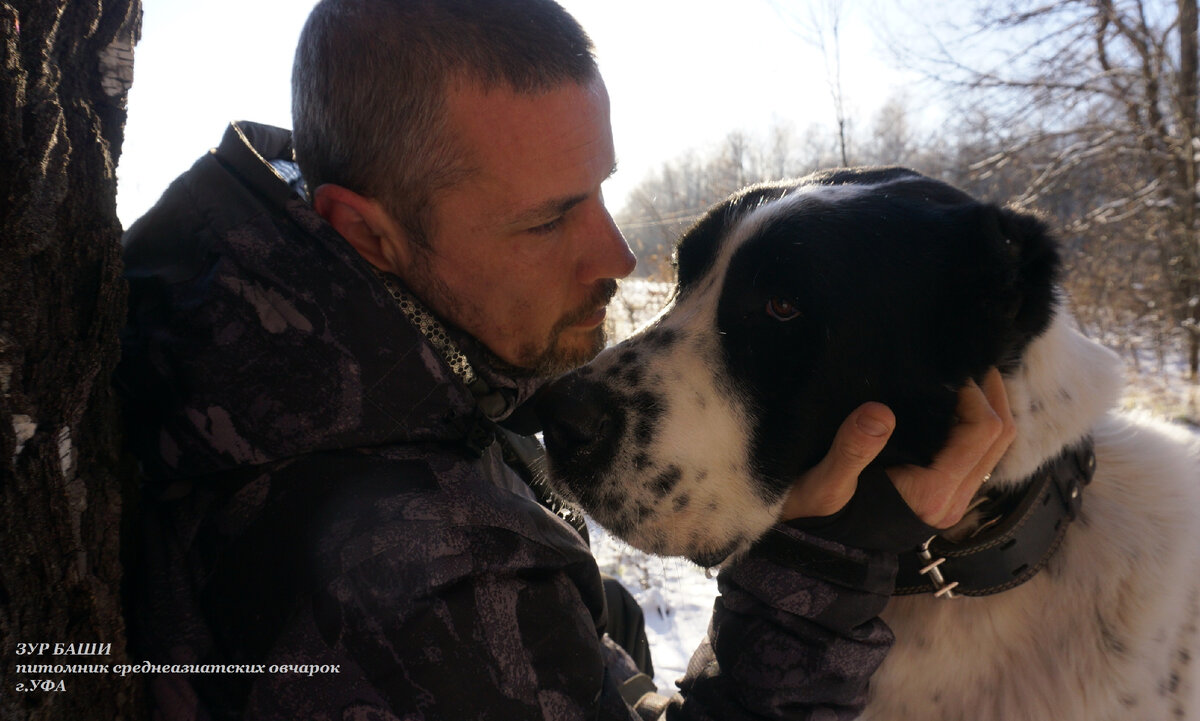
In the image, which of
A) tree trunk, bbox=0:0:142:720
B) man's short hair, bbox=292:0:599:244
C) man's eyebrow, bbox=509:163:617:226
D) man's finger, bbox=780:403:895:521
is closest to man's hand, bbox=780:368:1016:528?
man's finger, bbox=780:403:895:521

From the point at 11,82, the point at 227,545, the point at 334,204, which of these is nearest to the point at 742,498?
the point at 227,545

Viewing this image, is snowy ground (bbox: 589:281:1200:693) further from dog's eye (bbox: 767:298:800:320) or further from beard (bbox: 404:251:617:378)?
dog's eye (bbox: 767:298:800:320)

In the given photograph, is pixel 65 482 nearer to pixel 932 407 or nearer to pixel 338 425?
pixel 338 425

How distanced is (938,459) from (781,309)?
414 mm

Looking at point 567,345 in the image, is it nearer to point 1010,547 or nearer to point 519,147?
point 519,147

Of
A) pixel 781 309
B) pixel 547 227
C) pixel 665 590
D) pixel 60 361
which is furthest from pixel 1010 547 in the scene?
pixel 665 590

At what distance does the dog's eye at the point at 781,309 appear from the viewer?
4.85ft

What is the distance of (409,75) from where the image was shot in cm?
150

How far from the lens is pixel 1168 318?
9.04 metres

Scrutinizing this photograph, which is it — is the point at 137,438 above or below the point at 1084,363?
above

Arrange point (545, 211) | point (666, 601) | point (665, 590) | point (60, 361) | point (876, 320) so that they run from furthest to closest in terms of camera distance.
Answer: point (665, 590), point (666, 601), point (545, 211), point (876, 320), point (60, 361)

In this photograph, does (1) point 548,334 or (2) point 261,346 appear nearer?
(2) point 261,346

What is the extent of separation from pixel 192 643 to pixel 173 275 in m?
0.60

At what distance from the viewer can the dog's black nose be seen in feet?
4.69
